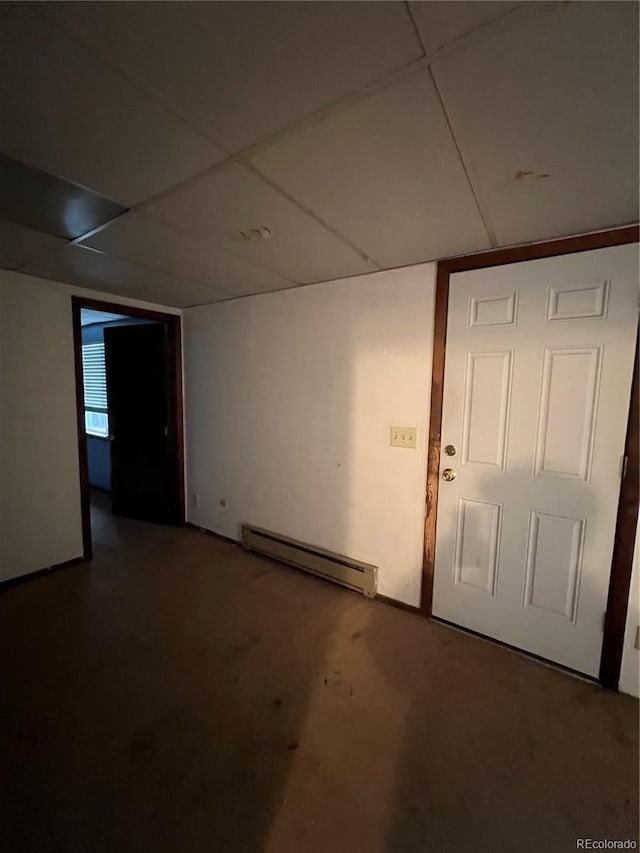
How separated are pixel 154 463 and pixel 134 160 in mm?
2904

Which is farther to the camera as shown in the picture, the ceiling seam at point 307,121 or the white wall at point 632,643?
the white wall at point 632,643

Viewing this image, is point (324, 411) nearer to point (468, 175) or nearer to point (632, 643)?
point (468, 175)

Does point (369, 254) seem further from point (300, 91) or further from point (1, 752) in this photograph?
point (1, 752)

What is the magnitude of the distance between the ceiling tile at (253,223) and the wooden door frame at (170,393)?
151cm

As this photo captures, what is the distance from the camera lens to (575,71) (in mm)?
815

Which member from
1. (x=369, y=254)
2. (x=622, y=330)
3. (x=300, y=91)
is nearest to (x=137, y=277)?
(x=369, y=254)

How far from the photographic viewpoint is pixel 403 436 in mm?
2158

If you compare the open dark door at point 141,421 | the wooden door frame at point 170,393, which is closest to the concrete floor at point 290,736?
the wooden door frame at point 170,393

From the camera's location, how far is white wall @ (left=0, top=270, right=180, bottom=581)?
236 cm

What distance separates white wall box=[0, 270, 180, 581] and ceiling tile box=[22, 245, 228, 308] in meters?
0.21

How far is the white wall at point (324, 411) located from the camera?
7.00ft

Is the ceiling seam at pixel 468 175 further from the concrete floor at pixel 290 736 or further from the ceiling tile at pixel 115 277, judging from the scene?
the concrete floor at pixel 290 736

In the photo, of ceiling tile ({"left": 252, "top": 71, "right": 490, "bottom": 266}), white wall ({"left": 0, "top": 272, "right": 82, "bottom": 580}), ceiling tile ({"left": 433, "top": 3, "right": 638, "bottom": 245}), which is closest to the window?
white wall ({"left": 0, "top": 272, "right": 82, "bottom": 580})

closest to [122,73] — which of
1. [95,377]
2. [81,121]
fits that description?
[81,121]
